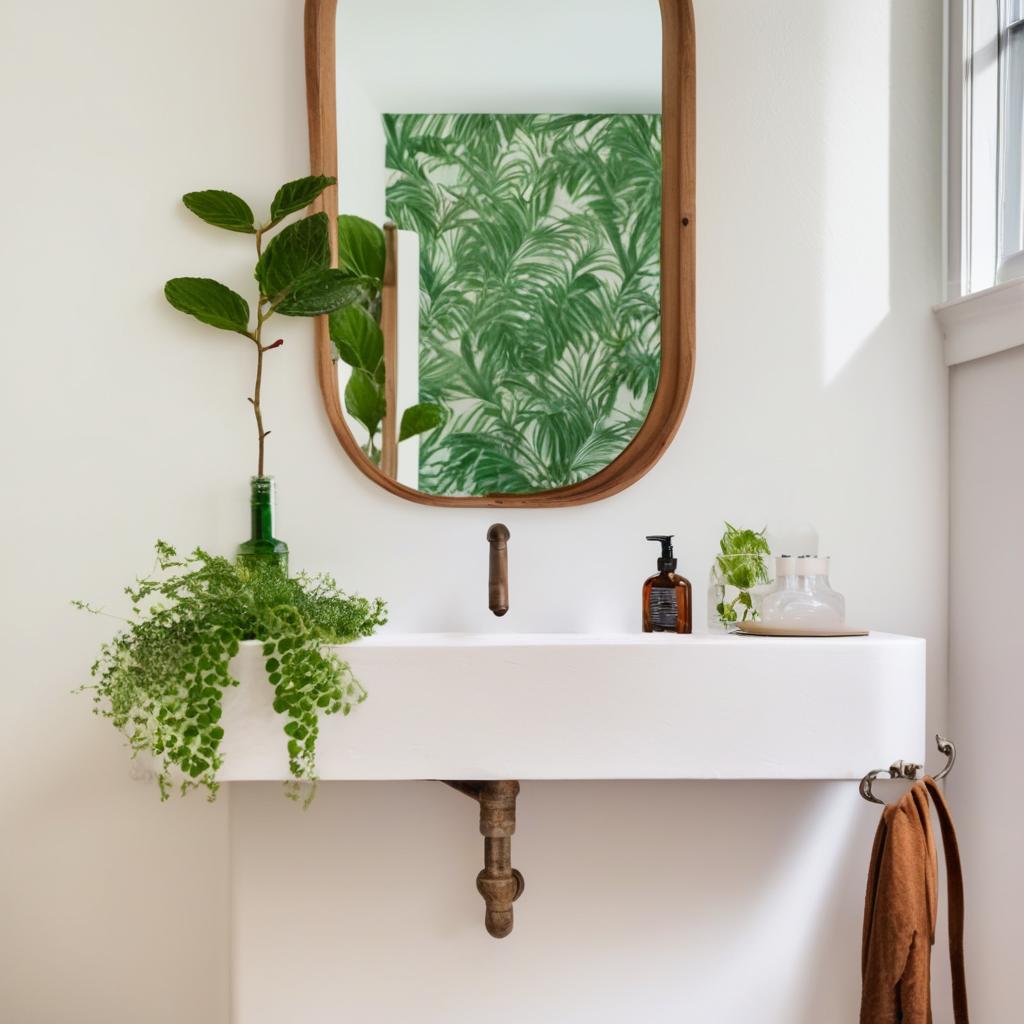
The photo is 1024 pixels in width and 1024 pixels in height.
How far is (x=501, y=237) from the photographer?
1.43m

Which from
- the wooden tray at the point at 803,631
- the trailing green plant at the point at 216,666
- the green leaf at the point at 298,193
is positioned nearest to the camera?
the trailing green plant at the point at 216,666

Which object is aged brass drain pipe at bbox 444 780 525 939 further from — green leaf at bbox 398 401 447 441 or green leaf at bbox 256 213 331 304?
green leaf at bbox 256 213 331 304

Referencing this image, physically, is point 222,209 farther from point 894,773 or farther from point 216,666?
point 894,773

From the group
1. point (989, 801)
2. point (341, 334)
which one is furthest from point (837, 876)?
point (341, 334)

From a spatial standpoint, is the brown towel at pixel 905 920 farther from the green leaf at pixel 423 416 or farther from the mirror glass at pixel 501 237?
the green leaf at pixel 423 416

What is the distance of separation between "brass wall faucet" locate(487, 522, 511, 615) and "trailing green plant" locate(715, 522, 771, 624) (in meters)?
0.30

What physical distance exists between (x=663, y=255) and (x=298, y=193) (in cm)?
53

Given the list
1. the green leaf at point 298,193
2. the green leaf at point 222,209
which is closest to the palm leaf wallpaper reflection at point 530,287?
the green leaf at point 298,193

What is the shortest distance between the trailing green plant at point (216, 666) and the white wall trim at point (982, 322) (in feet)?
3.09

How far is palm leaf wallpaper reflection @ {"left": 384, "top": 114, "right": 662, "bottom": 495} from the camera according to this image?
142 cm

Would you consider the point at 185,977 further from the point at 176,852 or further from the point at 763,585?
the point at 763,585

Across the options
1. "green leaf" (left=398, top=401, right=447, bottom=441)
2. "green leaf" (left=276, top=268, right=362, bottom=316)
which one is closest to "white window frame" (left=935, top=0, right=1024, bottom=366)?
"green leaf" (left=398, top=401, right=447, bottom=441)

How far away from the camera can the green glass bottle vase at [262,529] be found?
1.36 meters

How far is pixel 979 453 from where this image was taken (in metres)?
1.37
